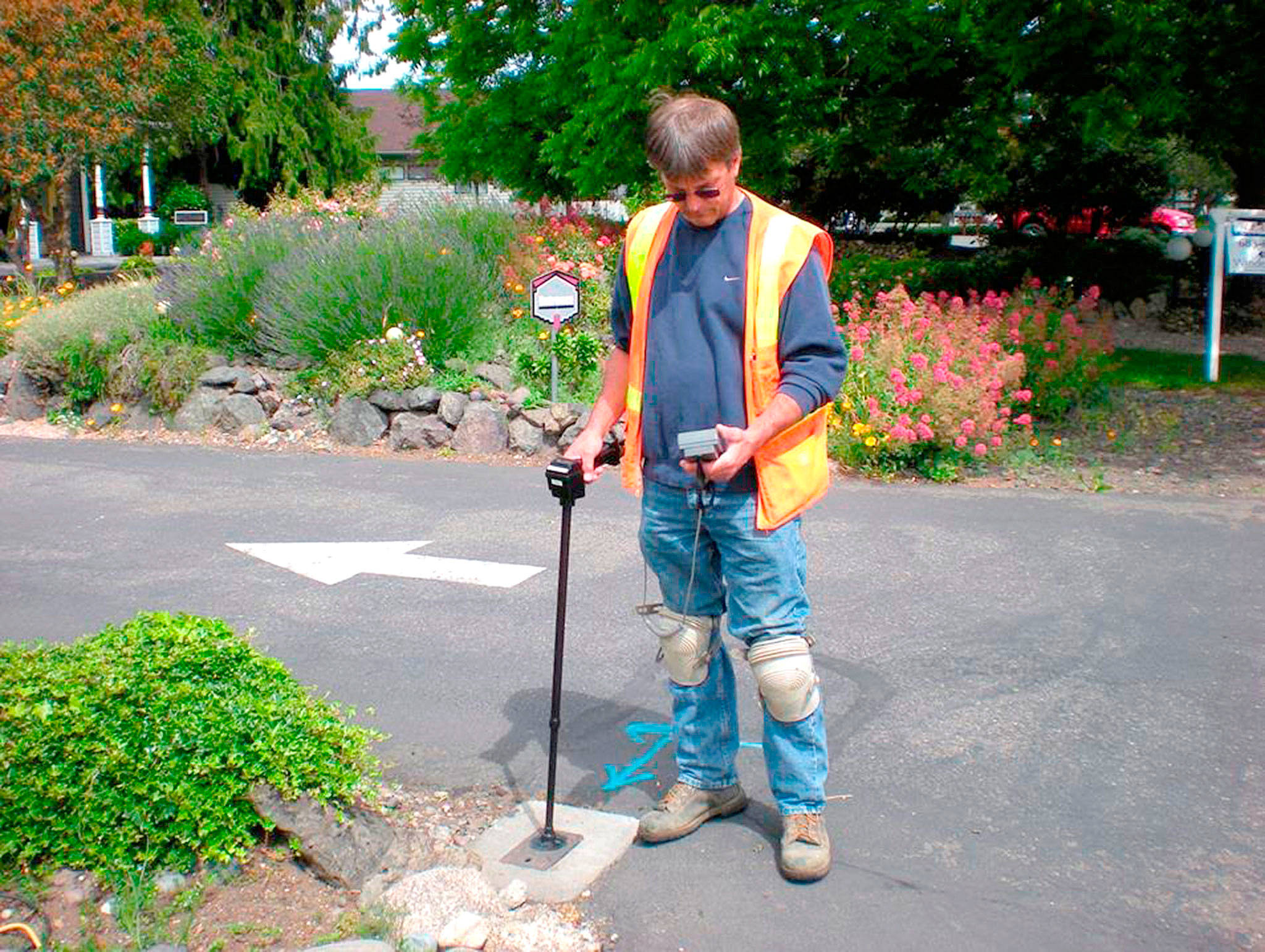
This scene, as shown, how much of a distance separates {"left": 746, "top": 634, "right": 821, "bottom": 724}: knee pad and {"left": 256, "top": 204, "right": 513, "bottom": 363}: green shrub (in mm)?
8162

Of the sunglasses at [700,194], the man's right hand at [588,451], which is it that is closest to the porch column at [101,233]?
the man's right hand at [588,451]

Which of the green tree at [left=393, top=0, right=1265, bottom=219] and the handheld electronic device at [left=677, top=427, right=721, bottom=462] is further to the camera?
the green tree at [left=393, top=0, right=1265, bottom=219]

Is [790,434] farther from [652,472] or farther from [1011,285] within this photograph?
[1011,285]

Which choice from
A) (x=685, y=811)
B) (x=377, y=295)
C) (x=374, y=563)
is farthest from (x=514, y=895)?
(x=377, y=295)

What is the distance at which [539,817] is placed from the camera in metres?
4.05

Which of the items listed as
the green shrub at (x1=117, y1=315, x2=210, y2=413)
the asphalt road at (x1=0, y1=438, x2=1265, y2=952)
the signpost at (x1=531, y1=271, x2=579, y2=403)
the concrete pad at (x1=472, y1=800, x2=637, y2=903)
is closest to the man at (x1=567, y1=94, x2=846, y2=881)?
the concrete pad at (x1=472, y1=800, x2=637, y2=903)

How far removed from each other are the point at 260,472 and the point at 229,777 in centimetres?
650

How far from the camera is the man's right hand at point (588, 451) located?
378cm

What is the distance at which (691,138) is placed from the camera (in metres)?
3.33

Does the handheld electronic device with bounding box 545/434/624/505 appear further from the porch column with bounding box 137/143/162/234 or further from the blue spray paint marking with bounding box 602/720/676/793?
the porch column with bounding box 137/143/162/234

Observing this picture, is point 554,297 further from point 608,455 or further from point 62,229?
point 62,229

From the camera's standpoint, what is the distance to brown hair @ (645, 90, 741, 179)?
3332 millimetres

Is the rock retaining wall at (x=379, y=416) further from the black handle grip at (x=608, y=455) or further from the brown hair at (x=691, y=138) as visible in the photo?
the brown hair at (x=691, y=138)

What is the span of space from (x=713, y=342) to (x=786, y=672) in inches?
35.5
